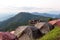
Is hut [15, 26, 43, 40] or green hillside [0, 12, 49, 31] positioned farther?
green hillside [0, 12, 49, 31]

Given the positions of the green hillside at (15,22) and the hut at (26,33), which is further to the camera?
the green hillside at (15,22)

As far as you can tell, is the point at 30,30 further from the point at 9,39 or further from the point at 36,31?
the point at 9,39

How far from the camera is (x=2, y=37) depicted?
1046 centimetres

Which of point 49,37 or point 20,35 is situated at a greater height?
point 49,37

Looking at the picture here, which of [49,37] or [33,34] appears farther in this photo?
[33,34]

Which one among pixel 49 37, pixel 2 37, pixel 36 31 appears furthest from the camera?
pixel 36 31

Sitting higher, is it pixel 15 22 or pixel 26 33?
pixel 26 33

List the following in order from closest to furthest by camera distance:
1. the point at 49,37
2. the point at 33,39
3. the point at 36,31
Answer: the point at 49,37 → the point at 33,39 → the point at 36,31

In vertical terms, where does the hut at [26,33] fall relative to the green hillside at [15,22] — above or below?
above

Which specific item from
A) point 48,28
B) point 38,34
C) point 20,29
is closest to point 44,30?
point 48,28

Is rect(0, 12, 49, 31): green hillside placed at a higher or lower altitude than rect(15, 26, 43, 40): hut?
lower

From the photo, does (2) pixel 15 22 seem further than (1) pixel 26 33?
Yes

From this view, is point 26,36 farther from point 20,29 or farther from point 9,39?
point 9,39

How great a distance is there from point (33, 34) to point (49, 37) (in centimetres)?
487
